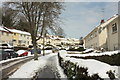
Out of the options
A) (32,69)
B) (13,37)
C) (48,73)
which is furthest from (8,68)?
(13,37)

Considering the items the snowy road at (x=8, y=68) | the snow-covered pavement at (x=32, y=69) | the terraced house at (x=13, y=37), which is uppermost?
the terraced house at (x=13, y=37)

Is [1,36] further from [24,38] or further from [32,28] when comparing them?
[32,28]

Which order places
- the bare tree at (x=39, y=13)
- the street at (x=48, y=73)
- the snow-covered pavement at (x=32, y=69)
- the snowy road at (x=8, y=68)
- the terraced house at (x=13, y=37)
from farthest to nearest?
the terraced house at (x=13, y=37), the bare tree at (x=39, y=13), the snowy road at (x=8, y=68), the snow-covered pavement at (x=32, y=69), the street at (x=48, y=73)

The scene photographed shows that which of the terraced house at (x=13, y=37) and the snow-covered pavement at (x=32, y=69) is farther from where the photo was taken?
the terraced house at (x=13, y=37)

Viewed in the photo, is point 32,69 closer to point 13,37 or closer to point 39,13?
point 39,13

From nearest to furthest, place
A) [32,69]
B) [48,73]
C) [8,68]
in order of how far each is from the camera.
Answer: [48,73] → [32,69] → [8,68]

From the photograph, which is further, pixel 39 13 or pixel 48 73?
pixel 39 13

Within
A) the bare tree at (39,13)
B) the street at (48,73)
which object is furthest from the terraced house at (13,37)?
the street at (48,73)

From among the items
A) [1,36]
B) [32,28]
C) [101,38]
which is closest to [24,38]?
[1,36]

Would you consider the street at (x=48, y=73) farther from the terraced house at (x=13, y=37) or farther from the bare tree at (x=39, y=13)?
the terraced house at (x=13, y=37)

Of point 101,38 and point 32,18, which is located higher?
point 32,18

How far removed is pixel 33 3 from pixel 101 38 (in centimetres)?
1770

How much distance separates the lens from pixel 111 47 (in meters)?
26.7

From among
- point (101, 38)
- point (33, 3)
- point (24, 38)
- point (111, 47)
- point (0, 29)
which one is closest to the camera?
point (33, 3)
